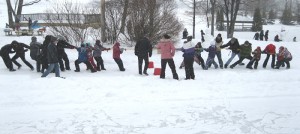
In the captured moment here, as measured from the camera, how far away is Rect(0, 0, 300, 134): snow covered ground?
23.2ft

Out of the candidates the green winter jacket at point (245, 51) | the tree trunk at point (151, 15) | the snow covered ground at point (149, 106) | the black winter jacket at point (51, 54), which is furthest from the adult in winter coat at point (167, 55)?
the tree trunk at point (151, 15)

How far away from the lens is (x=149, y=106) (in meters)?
8.16

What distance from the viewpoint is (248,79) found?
444 inches

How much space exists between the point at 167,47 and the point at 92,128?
5.09 meters

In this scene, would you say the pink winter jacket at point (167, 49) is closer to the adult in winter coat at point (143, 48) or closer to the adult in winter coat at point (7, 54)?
the adult in winter coat at point (143, 48)

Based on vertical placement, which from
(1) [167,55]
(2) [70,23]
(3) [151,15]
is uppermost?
(3) [151,15]

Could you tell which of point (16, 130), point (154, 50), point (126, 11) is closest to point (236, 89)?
point (16, 130)

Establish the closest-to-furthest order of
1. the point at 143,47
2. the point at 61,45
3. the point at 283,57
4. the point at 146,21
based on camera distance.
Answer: the point at 143,47 → the point at 61,45 → the point at 283,57 → the point at 146,21

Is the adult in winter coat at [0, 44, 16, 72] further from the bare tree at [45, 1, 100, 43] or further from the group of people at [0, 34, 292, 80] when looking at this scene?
the bare tree at [45, 1, 100, 43]

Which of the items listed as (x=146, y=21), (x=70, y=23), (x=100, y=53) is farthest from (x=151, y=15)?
(x=100, y=53)

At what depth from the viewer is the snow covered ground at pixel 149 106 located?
278 inches

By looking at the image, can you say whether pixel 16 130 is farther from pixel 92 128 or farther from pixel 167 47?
pixel 167 47

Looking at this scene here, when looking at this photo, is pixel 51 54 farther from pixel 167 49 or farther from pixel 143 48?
pixel 167 49

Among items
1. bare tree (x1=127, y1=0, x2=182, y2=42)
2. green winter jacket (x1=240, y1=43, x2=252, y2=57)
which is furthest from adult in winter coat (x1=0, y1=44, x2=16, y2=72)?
green winter jacket (x1=240, y1=43, x2=252, y2=57)
